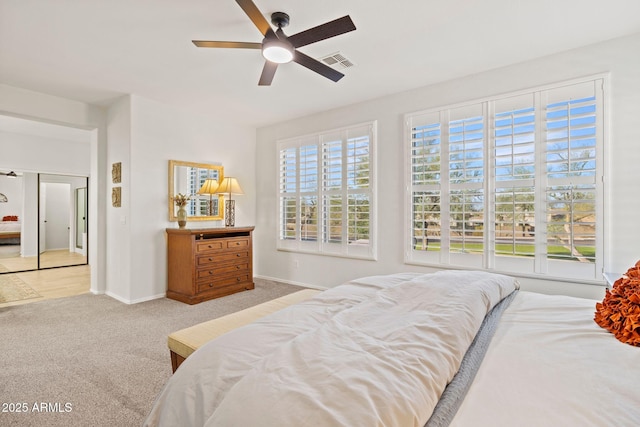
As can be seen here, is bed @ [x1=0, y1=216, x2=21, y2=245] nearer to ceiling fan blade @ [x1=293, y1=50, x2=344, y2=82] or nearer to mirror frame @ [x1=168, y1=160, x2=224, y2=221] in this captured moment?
mirror frame @ [x1=168, y1=160, x2=224, y2=221]

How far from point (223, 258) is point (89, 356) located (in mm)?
2051

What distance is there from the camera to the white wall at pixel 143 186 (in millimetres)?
4082

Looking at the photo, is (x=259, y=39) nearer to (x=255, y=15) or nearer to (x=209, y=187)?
(x=255, y=15)

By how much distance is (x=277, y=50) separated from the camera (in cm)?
227

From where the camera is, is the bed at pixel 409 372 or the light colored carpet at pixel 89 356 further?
the light colored carpet at pixel 89 356

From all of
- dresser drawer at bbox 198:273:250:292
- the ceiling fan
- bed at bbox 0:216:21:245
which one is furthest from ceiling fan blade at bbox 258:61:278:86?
bed at bbox 0:216:21:245

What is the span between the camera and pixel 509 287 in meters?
1.90

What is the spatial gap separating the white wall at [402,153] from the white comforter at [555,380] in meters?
1.89

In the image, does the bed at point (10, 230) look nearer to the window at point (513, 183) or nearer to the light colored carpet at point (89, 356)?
the light colored carpet at point (89, 356)

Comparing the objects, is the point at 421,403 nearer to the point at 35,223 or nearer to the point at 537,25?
the point at 537,25

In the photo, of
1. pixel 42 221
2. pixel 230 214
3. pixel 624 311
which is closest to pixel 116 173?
pixel 230 214

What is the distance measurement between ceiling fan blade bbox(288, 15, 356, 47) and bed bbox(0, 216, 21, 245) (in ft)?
25.4

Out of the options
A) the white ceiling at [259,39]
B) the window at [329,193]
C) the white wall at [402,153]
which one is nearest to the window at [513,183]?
the white wall at [402,153]

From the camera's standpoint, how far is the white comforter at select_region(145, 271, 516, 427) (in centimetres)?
74
